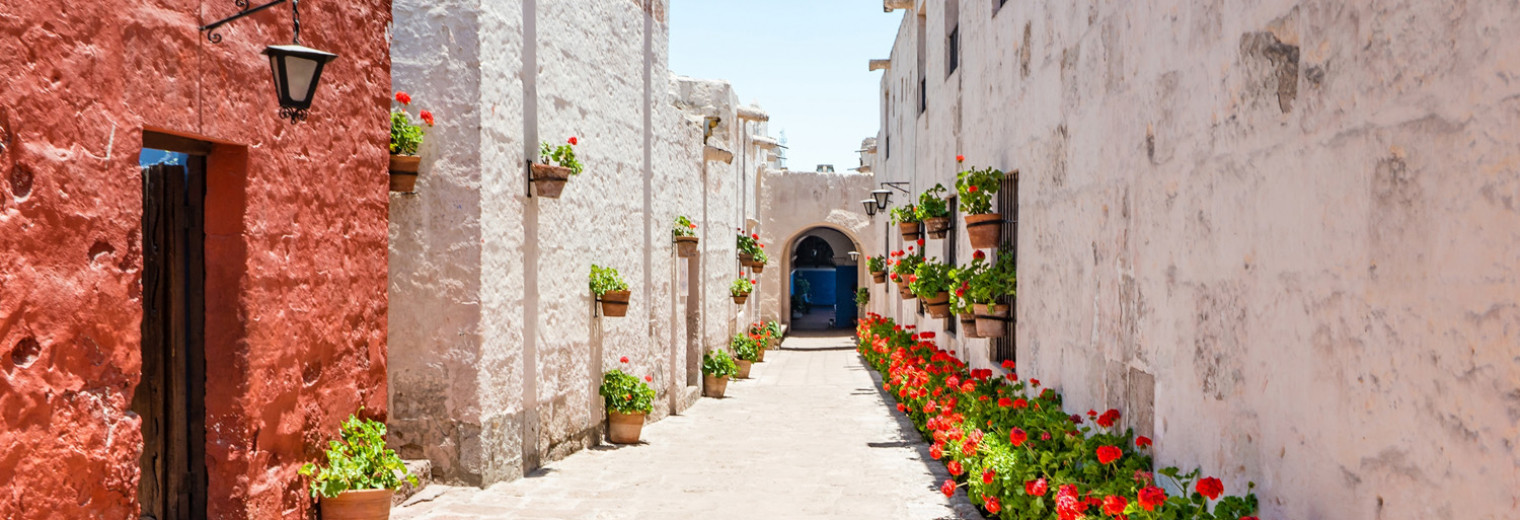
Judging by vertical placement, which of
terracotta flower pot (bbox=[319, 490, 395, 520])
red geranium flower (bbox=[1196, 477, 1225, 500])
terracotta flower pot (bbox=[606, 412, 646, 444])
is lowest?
terracotta flower pot (bbox=[606, 412, 646, 444])

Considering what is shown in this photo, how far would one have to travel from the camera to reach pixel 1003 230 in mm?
8430

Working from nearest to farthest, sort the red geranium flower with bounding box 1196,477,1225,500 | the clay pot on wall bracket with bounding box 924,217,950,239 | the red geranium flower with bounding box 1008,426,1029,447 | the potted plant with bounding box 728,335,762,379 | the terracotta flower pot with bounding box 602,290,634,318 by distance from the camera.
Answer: the red geranium flower with bounding box 1196,477,1225,500, the red geranium flower with bounding box 1008,426,1029,447, the terracotta flower pot with bounding box 602,290,634,318, the clay pot on wall bracket with bounding box 924,217,950,239, the potted plant with bounding box 728,335,762,379

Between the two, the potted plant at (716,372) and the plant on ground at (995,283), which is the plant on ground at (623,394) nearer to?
the plant on ground at (995,283)

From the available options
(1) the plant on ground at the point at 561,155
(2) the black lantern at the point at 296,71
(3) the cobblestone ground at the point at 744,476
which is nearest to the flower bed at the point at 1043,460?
(3) the cobblestone ground at the point at 744,476

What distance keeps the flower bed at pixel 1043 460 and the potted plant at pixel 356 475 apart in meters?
3.01

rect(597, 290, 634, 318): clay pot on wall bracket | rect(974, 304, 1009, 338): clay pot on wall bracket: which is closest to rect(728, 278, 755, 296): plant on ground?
rect(597, 290, 634, 318): clay pot on wall bracket

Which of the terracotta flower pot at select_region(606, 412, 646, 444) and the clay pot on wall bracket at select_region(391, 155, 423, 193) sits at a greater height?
the clay pot on wall bracket at select_region(391, 155, 423, 193)

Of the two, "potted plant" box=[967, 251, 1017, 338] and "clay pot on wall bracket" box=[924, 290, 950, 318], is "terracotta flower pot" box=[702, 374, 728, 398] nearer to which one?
"clay pot on wall bracket" box=[924, 290, 950, 318]

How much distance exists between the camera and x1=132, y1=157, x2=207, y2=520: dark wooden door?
16.0 feet

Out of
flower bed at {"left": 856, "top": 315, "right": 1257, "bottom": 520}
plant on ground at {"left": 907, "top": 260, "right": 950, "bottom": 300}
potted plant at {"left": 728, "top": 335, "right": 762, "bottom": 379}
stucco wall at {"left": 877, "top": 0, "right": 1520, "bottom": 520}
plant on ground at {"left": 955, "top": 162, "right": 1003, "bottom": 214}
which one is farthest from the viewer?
potted plant at {"left": 728, "top": 335, "right": 762, "bottom": 379}

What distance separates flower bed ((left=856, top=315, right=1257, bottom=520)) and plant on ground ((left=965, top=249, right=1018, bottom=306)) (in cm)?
56

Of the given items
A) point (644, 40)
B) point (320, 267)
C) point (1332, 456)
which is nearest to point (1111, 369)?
point (1332, 456)

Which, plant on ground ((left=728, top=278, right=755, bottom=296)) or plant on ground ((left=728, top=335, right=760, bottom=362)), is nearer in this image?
plant on ground ((left=728, top=335, right=760, bottom=362))

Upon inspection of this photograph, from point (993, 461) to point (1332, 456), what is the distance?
274 centimetres
